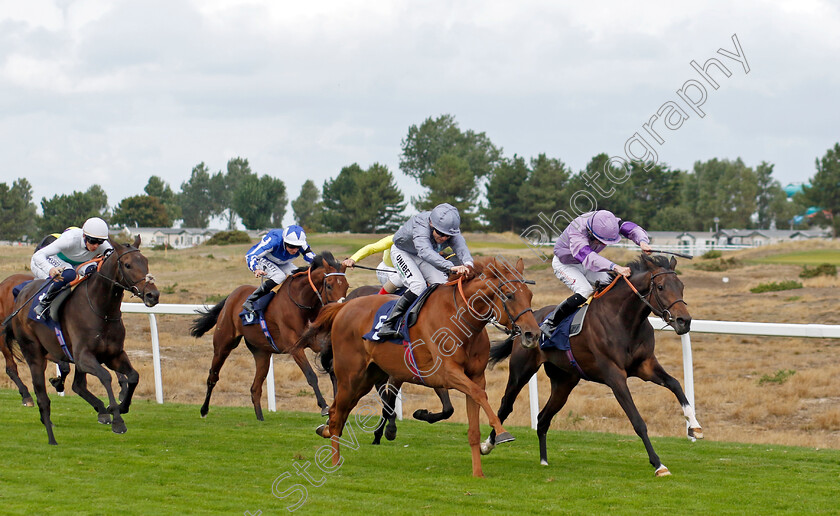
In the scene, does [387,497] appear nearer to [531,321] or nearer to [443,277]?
[531,321]

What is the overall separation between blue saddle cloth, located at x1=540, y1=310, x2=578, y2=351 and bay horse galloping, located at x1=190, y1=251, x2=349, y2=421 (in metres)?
2.74

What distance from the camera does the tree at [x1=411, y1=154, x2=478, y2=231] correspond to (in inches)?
2483

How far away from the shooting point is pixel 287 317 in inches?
394

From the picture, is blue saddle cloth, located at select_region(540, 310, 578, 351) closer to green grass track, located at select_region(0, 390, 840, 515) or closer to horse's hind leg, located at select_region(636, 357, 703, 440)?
horse's hind leg, located at select_region(636, 357, 703, 440)

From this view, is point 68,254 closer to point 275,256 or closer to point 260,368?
point 275,256

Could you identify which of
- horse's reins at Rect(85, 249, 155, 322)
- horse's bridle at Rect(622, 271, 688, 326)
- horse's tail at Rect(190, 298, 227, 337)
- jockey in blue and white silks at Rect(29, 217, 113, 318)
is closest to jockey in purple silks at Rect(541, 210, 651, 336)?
horse's bridle at Rect(622, 271, 688, 326)

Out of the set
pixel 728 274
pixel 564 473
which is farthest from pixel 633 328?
pixel 728 274

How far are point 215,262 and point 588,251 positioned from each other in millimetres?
40568

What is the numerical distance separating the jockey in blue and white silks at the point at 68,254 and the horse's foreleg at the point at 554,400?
446cm

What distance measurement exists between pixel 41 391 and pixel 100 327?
81cm

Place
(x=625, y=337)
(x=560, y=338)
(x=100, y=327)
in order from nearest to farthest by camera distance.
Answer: (x=625, y=337) → (x=560, y=338) → (x=100, y=327)

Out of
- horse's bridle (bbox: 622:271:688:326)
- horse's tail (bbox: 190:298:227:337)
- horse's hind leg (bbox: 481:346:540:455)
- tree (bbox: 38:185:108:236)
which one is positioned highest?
tree (bbox: 38:185:108:236)

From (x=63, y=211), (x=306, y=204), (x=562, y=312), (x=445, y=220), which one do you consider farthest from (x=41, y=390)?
(x=306, y=204)

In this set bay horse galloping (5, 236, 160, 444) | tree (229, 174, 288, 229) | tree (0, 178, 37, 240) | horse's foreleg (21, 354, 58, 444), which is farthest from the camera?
tree (229, 174, 288, 229)
